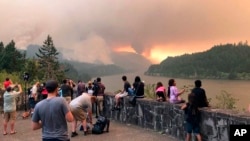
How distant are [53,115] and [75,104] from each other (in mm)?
4487

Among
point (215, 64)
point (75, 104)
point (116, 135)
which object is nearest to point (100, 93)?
point (116, 135)

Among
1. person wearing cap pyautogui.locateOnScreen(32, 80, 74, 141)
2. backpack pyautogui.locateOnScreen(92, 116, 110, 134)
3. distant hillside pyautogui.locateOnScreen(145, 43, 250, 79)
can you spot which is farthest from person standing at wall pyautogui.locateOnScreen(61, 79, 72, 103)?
distant hillside pyautogui.locateOnScreen(145, 43, 250, 79)

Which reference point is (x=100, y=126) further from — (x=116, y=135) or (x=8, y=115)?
(x=8, y=115)

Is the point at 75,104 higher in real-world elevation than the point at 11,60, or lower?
lower

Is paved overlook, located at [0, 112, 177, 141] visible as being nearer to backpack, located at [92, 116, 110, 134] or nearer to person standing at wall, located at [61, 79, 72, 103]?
backpack, located at [92, 116, 110, 134]

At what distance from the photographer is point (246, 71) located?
11081 cm

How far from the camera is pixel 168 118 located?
967 centimetres

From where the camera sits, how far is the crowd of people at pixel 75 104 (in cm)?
499

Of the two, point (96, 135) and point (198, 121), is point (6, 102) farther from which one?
point (198, 121)

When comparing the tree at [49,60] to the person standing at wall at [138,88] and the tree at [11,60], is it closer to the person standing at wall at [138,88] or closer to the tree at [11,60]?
the tree at [11,60]

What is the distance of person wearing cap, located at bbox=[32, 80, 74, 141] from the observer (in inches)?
195

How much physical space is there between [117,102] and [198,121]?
4.84m

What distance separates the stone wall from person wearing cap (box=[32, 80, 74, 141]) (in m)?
3.90

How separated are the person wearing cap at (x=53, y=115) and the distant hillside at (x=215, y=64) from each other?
348ft
